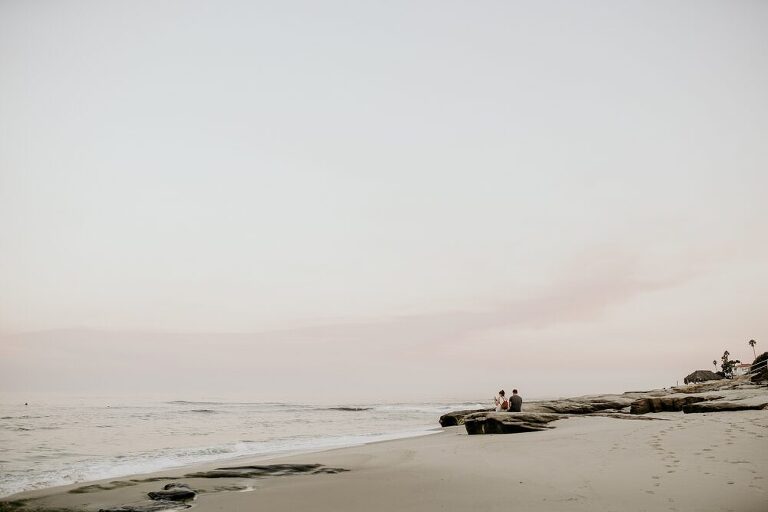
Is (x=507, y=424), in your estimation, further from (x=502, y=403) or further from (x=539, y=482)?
(x=539, y=482)

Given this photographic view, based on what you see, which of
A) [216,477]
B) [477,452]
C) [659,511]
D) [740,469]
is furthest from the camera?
[477,452]

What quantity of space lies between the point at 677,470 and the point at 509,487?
379cm

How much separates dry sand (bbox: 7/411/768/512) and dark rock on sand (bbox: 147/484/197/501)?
9.9 inches

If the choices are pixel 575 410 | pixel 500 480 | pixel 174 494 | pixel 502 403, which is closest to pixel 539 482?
pixel 500 480

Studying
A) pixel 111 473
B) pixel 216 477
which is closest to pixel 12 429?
pixel 111 473

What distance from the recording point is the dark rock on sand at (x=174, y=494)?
1034 centimetres

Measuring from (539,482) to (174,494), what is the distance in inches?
338

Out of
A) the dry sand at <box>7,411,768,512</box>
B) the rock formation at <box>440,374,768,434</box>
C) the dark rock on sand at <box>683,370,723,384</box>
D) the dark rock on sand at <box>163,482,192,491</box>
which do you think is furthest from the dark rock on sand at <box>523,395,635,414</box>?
the dark rock on sand at <box>683,370,723,384</box>

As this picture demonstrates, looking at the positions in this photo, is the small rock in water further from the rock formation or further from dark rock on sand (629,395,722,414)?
dark rock on sand (629,395,722,414)

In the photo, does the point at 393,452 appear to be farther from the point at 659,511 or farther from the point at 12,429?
the point at 12,429

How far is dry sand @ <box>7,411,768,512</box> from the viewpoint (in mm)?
7934

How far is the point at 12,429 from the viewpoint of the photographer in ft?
108

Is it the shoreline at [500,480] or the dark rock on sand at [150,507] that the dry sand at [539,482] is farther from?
the dark rock on sand at [150,507]

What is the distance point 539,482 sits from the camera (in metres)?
9.78
